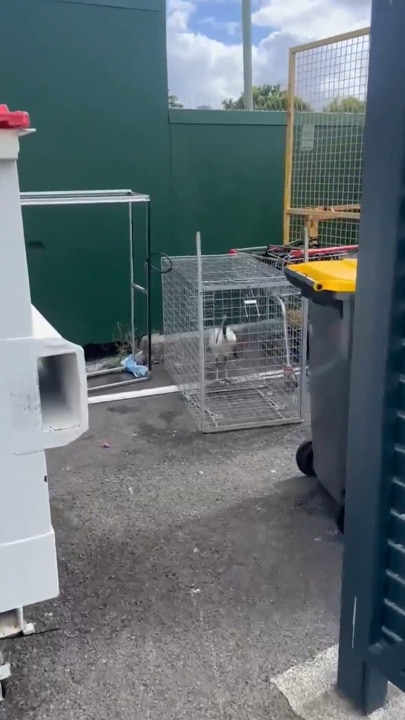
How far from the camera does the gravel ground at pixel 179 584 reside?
6.16ft

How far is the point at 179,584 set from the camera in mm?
2367

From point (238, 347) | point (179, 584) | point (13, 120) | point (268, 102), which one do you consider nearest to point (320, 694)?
point (179, 584)

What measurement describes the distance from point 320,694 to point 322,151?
4.08 meters

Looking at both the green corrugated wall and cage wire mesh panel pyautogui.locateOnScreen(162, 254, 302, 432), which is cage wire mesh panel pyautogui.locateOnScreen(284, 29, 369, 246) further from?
cage wire mesh panel pyautogui.locateOnScreen(162, 254, 302, 432)

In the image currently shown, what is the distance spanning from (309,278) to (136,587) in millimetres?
1397

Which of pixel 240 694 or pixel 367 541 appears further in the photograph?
pixel 240 694

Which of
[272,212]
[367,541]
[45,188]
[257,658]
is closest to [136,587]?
[257,658]

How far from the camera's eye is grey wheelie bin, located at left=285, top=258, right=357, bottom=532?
2426 millimetres

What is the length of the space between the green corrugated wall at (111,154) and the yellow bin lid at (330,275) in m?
2.56

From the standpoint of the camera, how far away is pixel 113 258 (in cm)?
491

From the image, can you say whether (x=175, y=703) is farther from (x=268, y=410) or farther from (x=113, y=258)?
(x=113, y=258)

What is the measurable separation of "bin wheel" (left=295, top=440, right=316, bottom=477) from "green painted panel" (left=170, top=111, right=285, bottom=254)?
8.48 feet

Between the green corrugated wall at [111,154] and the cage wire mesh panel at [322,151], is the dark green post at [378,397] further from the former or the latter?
the green corrugated wall at [111,154]

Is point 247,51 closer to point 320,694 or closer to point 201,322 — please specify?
point 201,322
